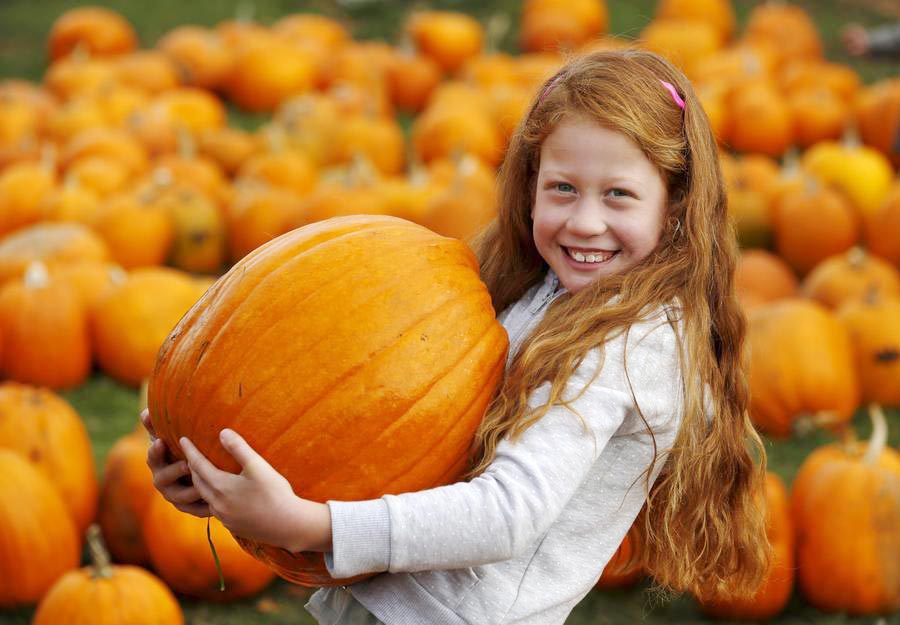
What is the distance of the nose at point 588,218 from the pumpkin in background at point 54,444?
2.60 metres

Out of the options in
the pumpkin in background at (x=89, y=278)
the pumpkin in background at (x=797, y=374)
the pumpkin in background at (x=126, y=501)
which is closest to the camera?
the pumpkin in background at (x=126, y=501)

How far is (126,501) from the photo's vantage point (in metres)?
4.05

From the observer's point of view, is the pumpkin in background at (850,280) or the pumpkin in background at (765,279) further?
the pumpkin in background at (765,279)

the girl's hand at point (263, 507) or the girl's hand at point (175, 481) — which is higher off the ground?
the girl's hand at point (263, 507)

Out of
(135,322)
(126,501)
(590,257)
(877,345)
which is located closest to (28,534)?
(126,501)

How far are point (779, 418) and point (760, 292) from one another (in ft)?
3.63

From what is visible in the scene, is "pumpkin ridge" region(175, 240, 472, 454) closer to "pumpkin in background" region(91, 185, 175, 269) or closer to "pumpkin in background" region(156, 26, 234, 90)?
"pumpkin in background" region(91, 185, 175, 269)

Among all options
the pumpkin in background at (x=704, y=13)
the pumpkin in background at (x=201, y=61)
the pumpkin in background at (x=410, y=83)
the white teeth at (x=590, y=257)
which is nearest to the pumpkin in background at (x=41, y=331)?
the white teeth at (x=590, y=257)

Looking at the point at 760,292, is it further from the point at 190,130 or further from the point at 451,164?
the point at 190,130

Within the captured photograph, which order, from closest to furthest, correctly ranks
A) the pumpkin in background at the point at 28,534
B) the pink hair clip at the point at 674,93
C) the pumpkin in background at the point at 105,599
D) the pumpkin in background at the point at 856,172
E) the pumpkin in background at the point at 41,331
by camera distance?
1. the pink hair clip at the point at 674,93
2. the pumpkin in background at the point at 105,599
3. the pumpkin in background at the point at 28,534
4. the pumpkin in background at the point at 41,331
5. the pumpkin in background at the point at 856,172

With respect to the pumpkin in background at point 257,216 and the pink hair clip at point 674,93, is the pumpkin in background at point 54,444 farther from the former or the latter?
the pink hair clip at point 674,93

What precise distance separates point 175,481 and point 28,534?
6.14 ft

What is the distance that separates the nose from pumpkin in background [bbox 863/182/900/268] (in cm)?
448

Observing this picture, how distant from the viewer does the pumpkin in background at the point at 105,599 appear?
340 cm
